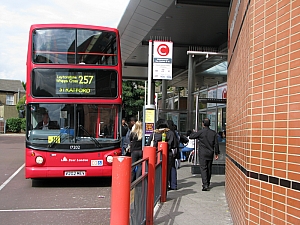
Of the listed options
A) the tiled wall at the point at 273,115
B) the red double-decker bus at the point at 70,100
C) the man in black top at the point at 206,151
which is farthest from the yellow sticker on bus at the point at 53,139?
the tiled wall at the point at 273,115

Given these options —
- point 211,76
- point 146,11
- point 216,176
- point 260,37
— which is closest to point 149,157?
point 260,37

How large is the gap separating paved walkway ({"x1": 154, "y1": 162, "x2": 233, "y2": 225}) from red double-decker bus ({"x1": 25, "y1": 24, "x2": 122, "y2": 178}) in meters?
2.25

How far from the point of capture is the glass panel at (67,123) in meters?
10.1

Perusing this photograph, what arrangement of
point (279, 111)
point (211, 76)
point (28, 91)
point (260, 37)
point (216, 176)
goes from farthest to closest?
point (211, 76) < point (216, 176) < point (28, 91) < point (260, 37) < point (279, 111)

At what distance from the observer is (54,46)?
405 inches

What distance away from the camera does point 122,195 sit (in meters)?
3.87

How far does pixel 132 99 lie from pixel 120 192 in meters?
42.9

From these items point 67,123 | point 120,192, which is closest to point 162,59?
point 67,123

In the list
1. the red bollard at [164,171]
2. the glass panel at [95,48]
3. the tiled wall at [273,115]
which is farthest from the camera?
the glass panel at [95,48]

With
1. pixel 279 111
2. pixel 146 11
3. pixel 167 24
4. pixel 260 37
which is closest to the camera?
pixel 279 111

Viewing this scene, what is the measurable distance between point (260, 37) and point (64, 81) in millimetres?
6840

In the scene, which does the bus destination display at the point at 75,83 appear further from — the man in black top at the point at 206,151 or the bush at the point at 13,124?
the bush at the point at 13,124

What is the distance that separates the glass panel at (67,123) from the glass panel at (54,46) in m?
1.22

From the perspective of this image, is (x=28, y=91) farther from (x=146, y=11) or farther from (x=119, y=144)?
(x=146, y=11)
